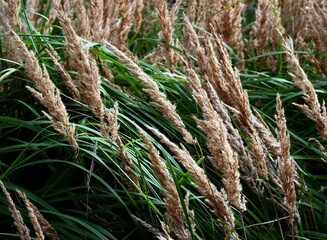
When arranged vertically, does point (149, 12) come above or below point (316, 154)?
above

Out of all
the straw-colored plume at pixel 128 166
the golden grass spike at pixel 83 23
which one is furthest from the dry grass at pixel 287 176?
the golden grass spike at pixel 83 23

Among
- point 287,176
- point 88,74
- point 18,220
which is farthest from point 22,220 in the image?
point 287,176

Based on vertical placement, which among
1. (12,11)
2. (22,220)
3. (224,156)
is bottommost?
(22,220)

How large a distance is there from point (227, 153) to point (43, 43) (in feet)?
3.43

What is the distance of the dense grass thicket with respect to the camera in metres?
1.60

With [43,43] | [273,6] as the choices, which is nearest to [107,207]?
[43,43]

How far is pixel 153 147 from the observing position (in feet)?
5.03

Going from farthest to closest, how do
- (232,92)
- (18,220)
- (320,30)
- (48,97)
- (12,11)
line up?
(320,30) < (12,11) < (232,92) < (48,97) < (18,220)

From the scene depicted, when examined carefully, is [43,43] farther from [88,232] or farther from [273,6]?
[273,6]

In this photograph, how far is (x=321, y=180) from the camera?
2.21 meters

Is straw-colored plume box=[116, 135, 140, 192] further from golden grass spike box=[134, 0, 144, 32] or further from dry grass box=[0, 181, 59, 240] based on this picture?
golden grass spike box=[134, 0, 144, 32]

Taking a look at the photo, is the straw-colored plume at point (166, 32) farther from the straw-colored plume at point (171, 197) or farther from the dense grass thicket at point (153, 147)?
the straw-colored plume at point (171, 197)

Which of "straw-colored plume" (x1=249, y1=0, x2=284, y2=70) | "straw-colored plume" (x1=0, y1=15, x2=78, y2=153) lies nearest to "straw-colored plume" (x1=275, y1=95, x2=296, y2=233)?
"straw-colored plume" (x1=0, y1=15, x2=78, y2=153)

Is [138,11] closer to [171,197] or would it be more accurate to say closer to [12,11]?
[12,11]
